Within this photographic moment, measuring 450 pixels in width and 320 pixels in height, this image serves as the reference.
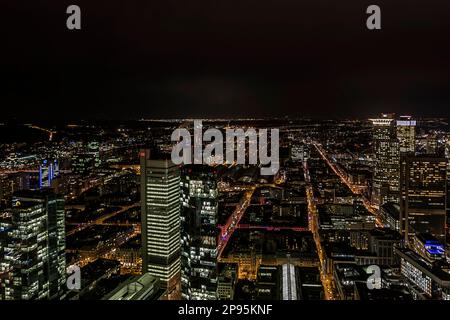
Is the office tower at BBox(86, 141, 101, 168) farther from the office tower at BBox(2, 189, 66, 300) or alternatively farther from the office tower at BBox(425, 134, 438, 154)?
the office tower at BBox(425, 134, 438, 154)

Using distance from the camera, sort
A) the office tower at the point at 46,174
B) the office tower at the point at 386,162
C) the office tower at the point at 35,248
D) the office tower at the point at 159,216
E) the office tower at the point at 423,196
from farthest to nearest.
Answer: the office tower at the point at 386,162 < the office tower at the point at 46,174 < the office tower at the point at 423,196 < the office tower at the point at 159,216 < the office tower at the point at 35,248

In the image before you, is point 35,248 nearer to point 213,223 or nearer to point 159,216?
point 159,216

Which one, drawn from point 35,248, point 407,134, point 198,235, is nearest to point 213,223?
point 198,235

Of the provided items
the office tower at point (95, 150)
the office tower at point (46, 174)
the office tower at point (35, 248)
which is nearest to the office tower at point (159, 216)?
the office tower at point (35, 248)

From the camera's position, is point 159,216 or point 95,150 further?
point 95,150

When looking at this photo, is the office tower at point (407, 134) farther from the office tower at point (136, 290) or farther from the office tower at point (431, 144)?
the office tower at point (136, 290)

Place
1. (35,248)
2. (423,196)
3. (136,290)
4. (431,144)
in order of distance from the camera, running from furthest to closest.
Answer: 1. (431,144)
2. (423,196)
3. (35,248)
4. (136,290)
